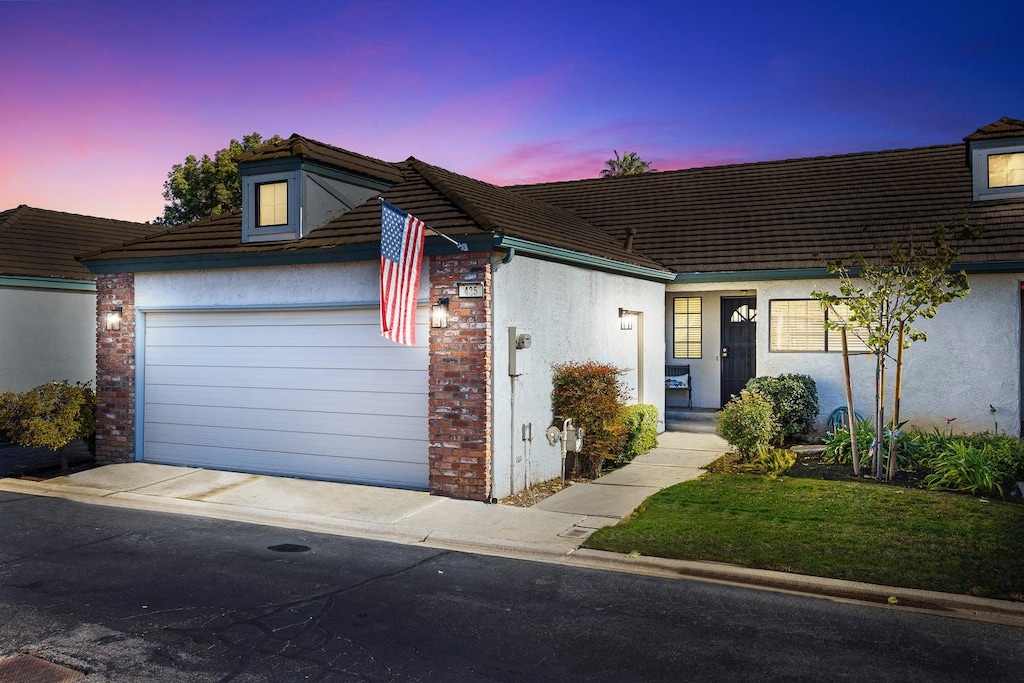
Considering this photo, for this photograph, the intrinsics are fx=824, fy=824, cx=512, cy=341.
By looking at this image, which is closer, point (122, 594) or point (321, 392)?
point (122, 594)

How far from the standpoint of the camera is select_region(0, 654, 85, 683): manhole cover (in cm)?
545

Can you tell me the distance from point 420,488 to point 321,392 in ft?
7.21

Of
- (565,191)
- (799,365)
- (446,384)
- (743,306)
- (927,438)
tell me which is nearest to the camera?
(446,384)

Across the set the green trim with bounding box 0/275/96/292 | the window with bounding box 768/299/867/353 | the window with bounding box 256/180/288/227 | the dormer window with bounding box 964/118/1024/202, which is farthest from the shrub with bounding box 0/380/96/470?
the dormer window with bounding box 964/118/1024/202

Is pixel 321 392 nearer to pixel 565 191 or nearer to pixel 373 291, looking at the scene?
pixel 373 291

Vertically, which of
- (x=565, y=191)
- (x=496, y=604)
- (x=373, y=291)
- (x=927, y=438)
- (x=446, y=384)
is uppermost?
(x=565, y=191)

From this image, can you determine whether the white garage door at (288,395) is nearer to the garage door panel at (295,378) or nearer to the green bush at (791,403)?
the garage door panel at (295,378)

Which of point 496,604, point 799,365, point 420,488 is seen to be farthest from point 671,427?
point 496,604

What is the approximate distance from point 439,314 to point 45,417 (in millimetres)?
6883

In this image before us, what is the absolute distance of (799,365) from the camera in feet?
52.3

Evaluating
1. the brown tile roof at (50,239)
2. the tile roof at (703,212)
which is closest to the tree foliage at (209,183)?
the brown tile roof at (50,239)

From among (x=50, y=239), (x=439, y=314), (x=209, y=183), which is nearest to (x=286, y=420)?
(x=439, y=314)

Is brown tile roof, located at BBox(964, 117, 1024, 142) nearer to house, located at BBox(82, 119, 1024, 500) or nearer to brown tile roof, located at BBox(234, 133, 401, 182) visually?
house, located at BBox(82, 119, 1024, 500)

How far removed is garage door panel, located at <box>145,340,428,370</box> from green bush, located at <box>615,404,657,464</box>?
3.93 m
